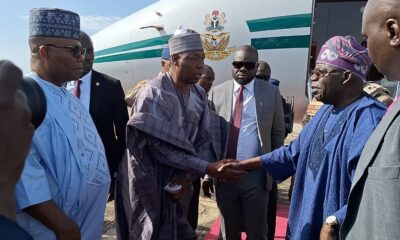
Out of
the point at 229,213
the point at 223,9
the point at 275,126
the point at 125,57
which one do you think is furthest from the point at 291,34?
the point at 229,213

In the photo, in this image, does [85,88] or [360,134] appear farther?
[85,88]

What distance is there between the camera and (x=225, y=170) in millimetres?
2535

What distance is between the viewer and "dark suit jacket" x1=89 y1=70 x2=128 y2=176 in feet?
9.46

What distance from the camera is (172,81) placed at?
7.93 feet

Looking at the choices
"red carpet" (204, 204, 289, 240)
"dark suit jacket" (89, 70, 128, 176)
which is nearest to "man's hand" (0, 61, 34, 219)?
"dark suit jacket" (89, 70, 128, 176)

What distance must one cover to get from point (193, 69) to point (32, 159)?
1.21m

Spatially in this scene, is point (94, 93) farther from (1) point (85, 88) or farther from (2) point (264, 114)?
(2) point (264, 114)

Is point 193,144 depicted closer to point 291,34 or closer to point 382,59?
point 382,59

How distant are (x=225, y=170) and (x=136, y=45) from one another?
4998 mm

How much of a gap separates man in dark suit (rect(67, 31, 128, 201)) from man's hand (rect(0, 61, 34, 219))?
223 centimetres

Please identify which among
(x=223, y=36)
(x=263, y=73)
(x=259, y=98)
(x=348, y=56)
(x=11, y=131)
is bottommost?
(x=259, y=98)

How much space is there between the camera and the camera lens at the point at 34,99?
0.69 m

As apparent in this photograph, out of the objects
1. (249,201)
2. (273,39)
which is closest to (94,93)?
(249,201)

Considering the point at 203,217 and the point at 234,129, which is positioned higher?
the point at 234,129
